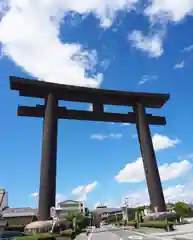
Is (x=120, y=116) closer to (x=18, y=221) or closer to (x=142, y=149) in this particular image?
(x=142, y=149)

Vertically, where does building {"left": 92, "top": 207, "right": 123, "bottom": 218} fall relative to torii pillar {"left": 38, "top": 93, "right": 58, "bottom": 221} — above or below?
above

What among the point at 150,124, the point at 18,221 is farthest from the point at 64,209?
the point at 150,124

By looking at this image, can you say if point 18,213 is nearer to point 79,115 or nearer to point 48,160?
point 79,115

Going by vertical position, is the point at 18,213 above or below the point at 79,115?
below

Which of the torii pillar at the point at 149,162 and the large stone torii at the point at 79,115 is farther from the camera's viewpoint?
the torii pillar at the point at 149,162

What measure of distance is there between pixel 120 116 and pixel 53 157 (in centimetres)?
950

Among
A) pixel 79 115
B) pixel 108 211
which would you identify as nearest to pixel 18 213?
pixel 79 115

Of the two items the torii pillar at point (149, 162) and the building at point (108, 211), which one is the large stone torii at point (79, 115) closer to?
the torii pillar at point (149, 162)

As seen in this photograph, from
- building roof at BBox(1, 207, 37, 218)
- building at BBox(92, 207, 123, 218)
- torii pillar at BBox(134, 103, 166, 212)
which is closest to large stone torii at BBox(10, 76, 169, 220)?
torii pillar at BBox(134, 103, 166, 212)

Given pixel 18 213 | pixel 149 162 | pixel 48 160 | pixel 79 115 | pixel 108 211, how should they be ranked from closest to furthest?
pixel 48 160
pixel 149 162
pixel 79 115
pixel 18 213
pixel 108 211

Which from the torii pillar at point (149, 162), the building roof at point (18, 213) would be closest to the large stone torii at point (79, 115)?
the torii pillar at point (149, 162)

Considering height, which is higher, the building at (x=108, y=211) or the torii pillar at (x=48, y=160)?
the building at (x=108, y=211)

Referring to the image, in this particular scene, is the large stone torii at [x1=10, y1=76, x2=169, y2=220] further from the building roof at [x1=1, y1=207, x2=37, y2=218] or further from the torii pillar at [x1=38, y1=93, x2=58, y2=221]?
the building roof at [x1=1, y1=207, x2=37, y2=218]

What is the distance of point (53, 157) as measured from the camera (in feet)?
76.5
